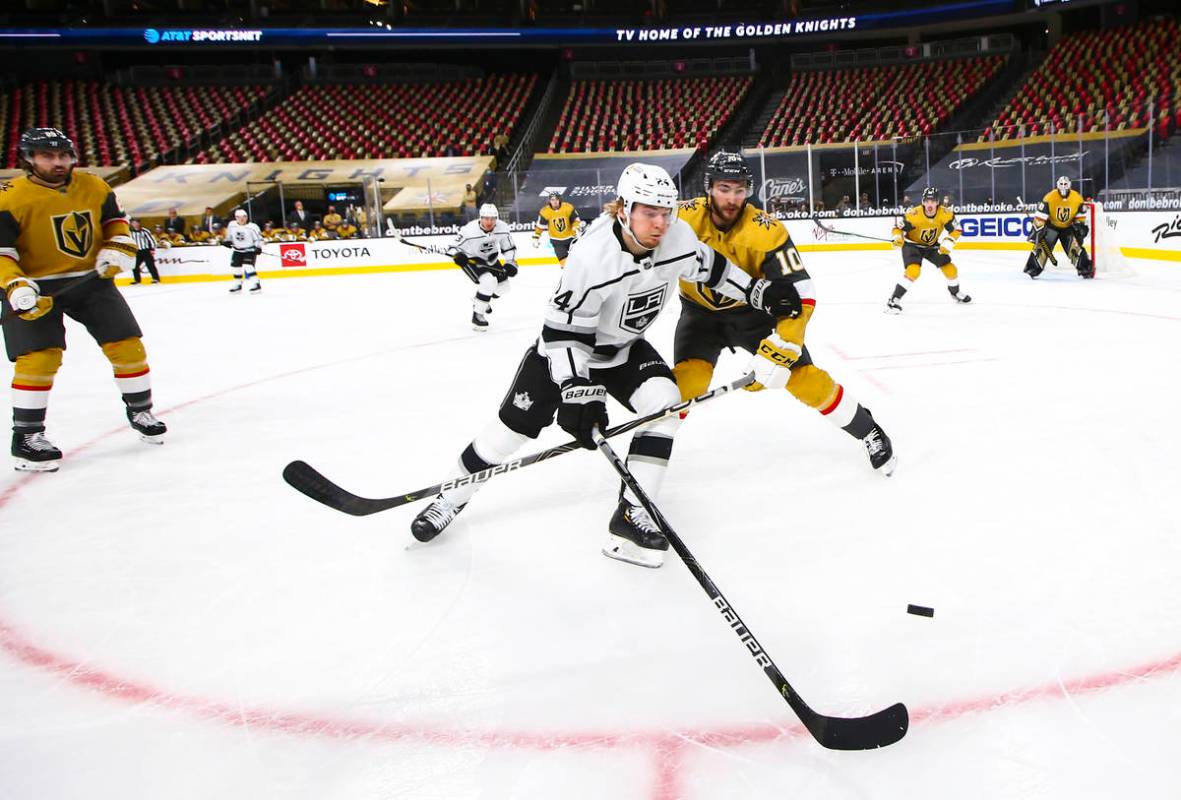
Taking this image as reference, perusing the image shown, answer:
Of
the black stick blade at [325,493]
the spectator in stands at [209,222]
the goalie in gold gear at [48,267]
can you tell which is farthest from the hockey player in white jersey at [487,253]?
the spectator in stands at [209,222]

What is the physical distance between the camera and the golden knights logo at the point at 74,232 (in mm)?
3637

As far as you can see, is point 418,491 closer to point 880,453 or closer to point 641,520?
point 641,520

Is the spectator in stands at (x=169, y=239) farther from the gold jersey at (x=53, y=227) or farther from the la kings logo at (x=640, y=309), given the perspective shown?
the la kings logo at (x=640, y=309)

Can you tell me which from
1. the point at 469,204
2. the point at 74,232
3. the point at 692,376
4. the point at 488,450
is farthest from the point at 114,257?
the point at 469,204

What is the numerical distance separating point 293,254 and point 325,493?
41.6 ft

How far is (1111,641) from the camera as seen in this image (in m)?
1.89

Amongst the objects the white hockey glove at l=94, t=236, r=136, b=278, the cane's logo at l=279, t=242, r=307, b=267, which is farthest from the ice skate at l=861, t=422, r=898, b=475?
the cane's logo at l=279, t=242, r=307, b=267

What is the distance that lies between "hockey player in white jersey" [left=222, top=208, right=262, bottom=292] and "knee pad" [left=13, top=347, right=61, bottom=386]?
7824 mm

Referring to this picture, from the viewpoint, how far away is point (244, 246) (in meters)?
11.3

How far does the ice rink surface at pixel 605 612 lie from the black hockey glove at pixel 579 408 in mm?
412

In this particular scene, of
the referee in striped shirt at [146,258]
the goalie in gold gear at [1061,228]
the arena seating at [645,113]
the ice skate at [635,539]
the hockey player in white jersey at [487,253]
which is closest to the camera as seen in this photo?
the ice skate at [635,539]

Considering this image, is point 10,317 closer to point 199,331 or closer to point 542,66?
point 199,331

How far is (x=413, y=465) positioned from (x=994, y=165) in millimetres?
10739

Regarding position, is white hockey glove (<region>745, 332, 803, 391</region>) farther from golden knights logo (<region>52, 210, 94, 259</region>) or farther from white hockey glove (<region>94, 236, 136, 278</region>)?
golden knights logo (<region>52, 210, 94, 259</region>)
